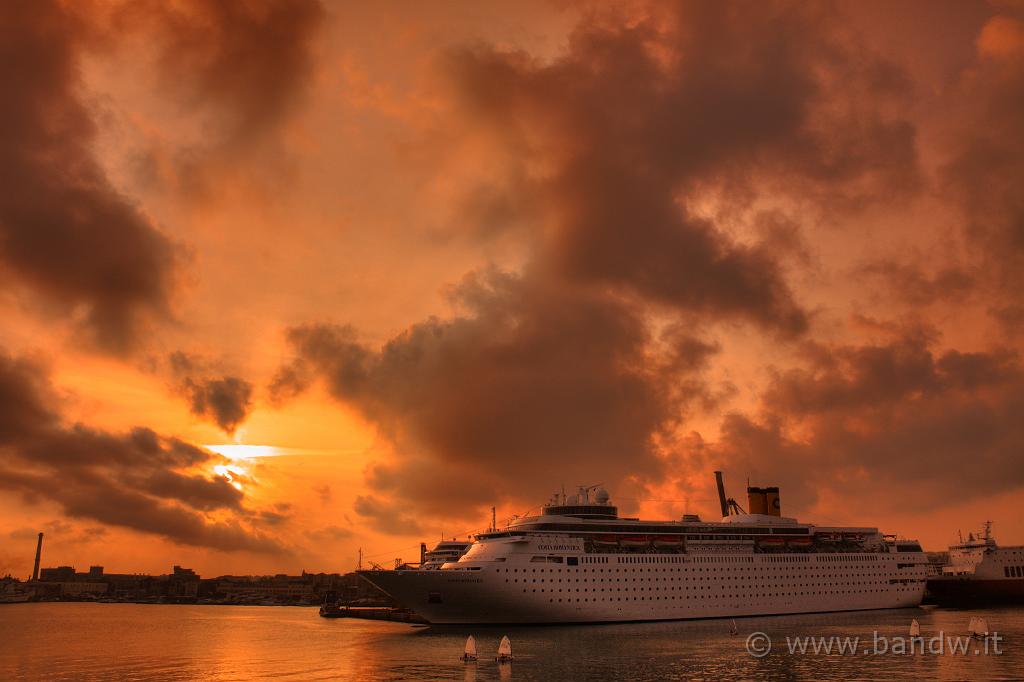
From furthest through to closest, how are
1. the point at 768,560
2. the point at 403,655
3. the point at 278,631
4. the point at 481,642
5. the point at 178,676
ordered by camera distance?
the point at 278,631, the point at 768,560, the point at 481,642, the point at 403,655, the point at 178,676

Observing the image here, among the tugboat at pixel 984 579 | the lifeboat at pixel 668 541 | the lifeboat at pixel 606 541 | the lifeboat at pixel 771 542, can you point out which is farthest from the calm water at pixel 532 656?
the tugboat at pixel 984 579

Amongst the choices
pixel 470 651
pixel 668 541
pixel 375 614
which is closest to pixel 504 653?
pixel 470 651

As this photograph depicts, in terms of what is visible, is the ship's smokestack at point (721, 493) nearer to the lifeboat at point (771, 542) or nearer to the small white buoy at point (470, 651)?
the lifeboat at point (771, 542)

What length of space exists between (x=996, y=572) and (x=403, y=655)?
9028 cm

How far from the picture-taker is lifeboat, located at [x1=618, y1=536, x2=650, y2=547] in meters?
71.8

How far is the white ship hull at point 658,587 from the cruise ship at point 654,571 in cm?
11

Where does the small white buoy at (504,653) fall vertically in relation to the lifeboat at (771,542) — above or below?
below

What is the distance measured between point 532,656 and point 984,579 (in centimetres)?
8409

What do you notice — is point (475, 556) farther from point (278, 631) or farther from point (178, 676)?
point (278, 631)

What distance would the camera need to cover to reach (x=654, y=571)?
71.2 metres

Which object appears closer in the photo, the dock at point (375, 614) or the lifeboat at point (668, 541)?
the lifeboat at point (668, 541)

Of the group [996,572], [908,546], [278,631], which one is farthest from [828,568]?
[278,631]

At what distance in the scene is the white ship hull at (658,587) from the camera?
206 ft

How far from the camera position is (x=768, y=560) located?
78.8 meters
